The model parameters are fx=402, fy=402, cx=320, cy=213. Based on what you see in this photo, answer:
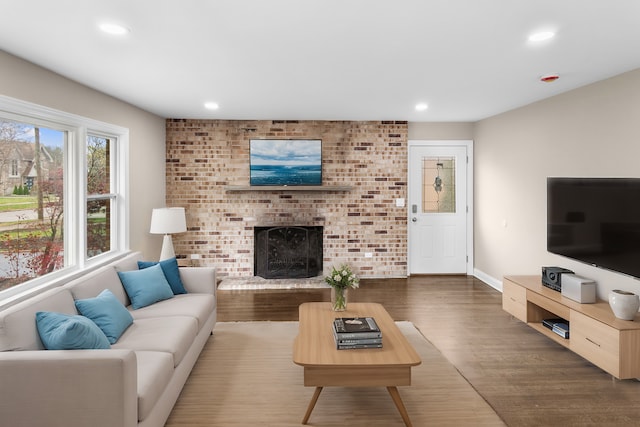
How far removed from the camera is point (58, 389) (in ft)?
6.28

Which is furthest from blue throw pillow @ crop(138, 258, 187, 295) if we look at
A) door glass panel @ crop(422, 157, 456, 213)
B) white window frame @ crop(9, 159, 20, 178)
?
door glass panel @ crop(422, 157, 456, 213)

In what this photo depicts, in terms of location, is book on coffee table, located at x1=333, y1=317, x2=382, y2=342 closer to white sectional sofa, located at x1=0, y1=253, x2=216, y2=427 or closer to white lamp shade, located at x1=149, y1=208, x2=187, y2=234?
white sectional sofa, located at x1=0, y1=253, x2=216, y2=427

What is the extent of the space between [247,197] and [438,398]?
4133mm

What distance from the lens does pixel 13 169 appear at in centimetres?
309

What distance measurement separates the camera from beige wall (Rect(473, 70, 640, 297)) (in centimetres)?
340

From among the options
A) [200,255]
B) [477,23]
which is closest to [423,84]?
[477,23]

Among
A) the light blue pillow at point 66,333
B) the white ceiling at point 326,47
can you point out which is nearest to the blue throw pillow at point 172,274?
the light blue pillow at point 66,333

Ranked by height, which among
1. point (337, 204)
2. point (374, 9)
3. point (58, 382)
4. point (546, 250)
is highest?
point (374, 9)

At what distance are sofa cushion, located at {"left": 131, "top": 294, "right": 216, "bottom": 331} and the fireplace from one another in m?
2.35

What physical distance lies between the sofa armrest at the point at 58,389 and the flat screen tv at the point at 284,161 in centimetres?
428

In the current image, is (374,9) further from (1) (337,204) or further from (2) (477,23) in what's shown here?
(1) (337,204)

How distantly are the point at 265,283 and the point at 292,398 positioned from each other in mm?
3187

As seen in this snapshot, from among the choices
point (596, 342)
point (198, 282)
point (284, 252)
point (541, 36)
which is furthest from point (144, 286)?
point (596, 342)

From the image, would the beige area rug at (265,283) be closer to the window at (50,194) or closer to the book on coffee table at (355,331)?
the window at (50,194)
